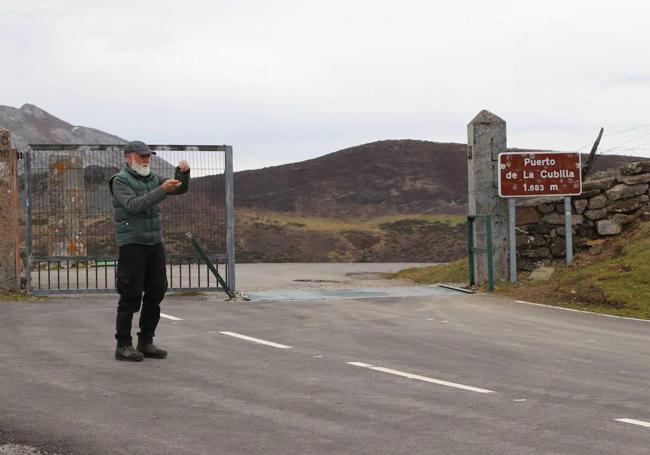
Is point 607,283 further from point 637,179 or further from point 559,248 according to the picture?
point 637,179

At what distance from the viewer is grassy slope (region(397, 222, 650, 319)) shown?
1564 cm

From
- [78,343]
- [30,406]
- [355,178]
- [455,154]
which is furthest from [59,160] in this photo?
[455,154]

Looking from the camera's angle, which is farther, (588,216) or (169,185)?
(588,216)

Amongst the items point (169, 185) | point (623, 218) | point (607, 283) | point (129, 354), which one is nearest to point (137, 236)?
point (169, 185)

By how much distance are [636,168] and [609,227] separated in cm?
137

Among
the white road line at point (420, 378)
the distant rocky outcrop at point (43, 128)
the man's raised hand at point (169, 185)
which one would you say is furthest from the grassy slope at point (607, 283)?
the distant rocky outcrop at point (43, 128)

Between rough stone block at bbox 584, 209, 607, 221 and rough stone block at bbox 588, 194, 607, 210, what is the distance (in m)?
0.07

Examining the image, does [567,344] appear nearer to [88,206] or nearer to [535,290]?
[535,290]

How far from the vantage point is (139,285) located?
8.99 meters

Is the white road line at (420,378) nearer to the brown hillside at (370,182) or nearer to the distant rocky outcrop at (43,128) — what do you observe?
the brown hillside at (370,182)

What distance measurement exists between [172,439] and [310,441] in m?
0.87

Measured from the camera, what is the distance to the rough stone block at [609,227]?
19438 mm

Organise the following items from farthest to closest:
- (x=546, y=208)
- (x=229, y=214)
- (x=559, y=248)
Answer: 1. (x=546, y=208)
2. (x=559, y=248)
3. (x=229, y=214)

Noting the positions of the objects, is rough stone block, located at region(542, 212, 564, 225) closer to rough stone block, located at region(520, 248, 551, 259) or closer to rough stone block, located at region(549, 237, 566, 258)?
rough stone block, located at region(549, 237, 566, 258)
